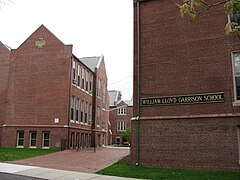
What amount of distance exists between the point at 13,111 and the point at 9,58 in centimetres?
646

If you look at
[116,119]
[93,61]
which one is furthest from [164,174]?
[116,119]

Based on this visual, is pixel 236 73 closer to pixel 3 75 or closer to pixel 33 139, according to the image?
Answer: pixel 33 139

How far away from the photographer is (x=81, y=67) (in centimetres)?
3381

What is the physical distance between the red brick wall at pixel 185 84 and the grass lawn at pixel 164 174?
2.22ft

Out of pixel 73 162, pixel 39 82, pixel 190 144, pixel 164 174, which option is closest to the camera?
pixel 164 174

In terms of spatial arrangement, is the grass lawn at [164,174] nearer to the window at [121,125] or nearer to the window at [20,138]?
the window at [20,138]

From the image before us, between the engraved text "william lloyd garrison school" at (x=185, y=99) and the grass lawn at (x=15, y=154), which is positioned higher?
the engraved text "william lloyd garrison school" at (x=185, y=99)

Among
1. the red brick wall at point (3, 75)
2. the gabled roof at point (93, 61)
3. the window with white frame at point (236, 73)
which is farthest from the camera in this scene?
the gabled roof at point (93, 61)

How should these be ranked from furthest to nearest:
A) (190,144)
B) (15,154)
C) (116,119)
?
(116,119), (15,154), (190,144)

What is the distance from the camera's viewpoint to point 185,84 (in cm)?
1552

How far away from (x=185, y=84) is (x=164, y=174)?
16.5 ft

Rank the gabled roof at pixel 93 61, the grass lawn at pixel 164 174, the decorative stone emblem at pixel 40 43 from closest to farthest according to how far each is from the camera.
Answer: the grass lawn at pixel 164 174 < the decorative stone emblem at pixel 40 43 < the gabled roof at pixel 93 61

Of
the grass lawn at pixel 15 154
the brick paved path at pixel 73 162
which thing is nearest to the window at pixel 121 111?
the grass lawn at pixel 15 154

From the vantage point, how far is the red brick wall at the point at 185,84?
14156 mm
